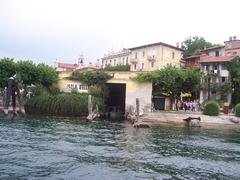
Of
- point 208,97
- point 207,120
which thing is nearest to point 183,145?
point 207,120

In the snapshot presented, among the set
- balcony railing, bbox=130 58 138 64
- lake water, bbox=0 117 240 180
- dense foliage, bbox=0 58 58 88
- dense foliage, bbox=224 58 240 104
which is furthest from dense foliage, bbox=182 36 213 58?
lake water, bbox=0 117 240 180

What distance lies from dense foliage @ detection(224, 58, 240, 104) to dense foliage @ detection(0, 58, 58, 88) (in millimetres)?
36496

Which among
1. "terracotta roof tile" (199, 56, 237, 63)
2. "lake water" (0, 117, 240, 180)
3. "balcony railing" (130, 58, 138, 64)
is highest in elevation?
"balcony railing" (130, 58, 138, 64)

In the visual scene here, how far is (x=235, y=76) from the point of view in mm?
84750

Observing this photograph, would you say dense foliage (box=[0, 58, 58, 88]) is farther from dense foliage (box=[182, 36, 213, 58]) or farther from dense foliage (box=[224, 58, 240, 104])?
dense foliage (box=[182, 36, 213, 58])

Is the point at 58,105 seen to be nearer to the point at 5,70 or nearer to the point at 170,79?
the point at 5,70

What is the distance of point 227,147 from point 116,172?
17755 mm

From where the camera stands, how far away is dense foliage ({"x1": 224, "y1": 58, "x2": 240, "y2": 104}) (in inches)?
3310

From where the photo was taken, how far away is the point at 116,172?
23.7 m

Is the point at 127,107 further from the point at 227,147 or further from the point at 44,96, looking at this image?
the point at 227,147

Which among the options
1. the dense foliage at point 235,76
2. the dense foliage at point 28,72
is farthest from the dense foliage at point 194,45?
the dense foliage at point 28,72

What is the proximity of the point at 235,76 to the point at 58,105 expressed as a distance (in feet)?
124

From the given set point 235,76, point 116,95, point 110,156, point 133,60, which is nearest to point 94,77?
point 116,95

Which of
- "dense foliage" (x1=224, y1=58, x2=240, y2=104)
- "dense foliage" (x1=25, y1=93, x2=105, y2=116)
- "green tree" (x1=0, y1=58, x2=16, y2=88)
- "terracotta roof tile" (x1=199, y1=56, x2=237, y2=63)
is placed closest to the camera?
"dense foliage" (x1=25, y1=93, x2=105, y2=116)
